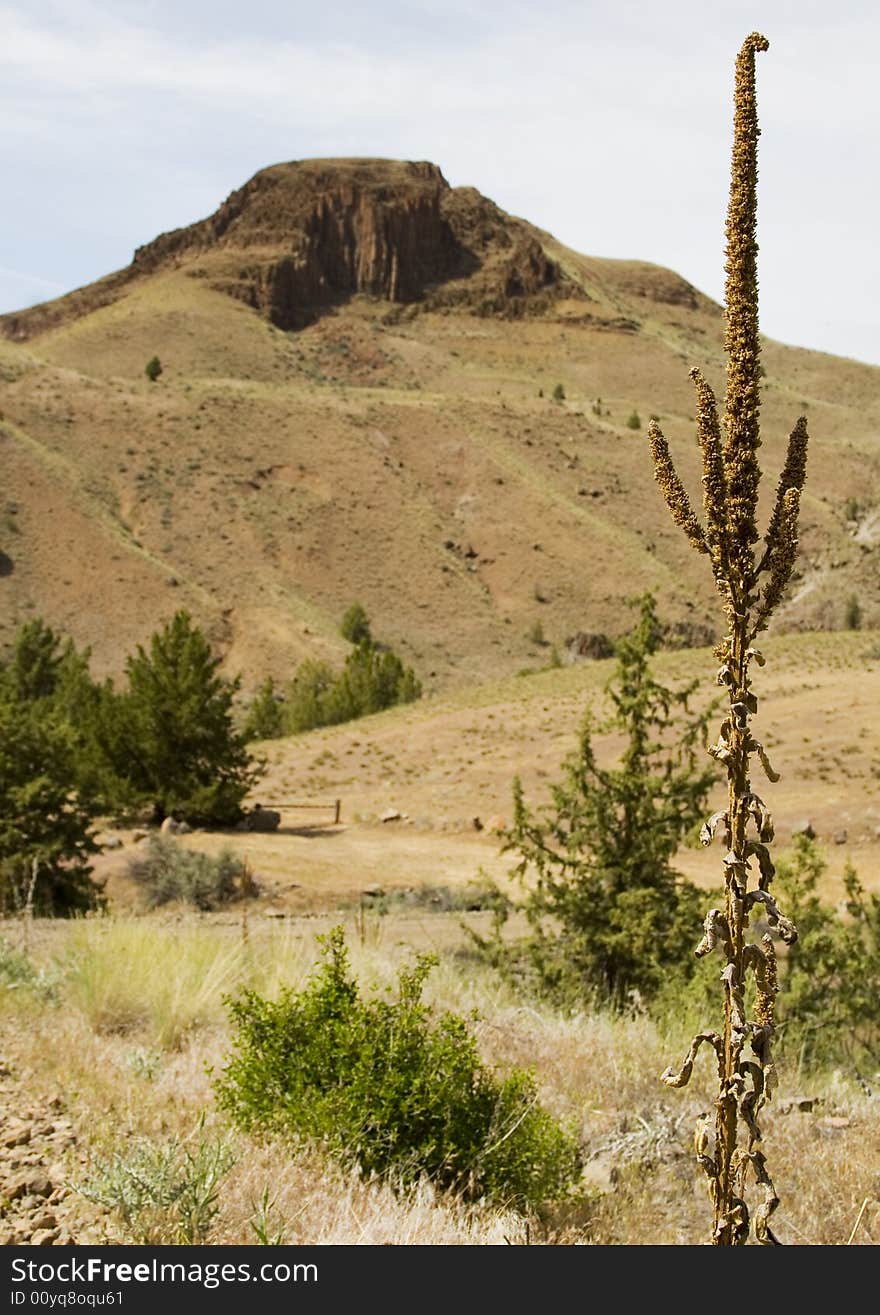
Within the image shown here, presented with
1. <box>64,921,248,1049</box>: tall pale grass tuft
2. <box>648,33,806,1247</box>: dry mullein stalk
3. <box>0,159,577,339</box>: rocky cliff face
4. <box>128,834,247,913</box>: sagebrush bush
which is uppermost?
<box>0,159,577,339</box>: rocky cliff face

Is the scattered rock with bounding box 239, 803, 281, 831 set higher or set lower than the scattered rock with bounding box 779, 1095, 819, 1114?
lower

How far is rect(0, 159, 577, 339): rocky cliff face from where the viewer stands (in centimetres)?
13812

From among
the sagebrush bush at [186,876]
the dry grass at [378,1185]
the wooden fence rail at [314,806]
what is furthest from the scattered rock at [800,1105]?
the wooden fence rail at [314,806]

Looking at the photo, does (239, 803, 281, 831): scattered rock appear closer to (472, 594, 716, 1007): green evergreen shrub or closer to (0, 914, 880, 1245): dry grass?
(472, 594, 716, 1007): green evergreen shrub

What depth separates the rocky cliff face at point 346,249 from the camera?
138 metres

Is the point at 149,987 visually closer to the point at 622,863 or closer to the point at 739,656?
the point at 622,863

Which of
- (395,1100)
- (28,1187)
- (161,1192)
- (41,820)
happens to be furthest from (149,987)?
(41,820)

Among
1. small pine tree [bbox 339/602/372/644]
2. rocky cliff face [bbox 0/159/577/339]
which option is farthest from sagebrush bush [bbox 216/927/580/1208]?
rocky cliff face [bbox 0/159/577/339]

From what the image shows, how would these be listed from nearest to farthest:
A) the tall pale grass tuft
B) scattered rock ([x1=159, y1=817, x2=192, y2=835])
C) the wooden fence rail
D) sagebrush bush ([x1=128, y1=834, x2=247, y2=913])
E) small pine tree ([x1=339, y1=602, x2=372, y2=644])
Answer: the tall pale grass tuft < sagebrush bush ([x1=128, y1=834, x2=247, y2=913]) < scattered rock ([x1=159, y1=817, x2=192, y2=835]) < the wooden fence rail < small pine tree ([x1=339, y1=602, x2=372, y2=644])

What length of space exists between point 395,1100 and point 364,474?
78341 millimetres

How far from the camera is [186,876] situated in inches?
698

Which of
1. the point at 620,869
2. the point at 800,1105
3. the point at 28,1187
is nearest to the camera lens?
the point at 28,1187

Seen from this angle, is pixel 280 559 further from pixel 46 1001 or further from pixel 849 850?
pixel 46 1001

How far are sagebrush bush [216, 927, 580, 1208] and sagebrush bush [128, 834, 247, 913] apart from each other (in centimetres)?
1125
